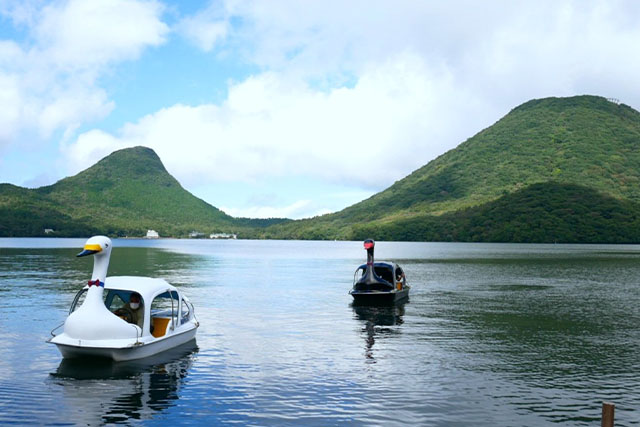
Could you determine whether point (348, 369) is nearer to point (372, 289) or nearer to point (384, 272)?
point (372, 289)

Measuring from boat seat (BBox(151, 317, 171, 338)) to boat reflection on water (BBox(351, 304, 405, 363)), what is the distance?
9.53 m

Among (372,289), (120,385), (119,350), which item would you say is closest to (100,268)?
(119,350)

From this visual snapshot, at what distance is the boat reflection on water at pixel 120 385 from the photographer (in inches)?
716

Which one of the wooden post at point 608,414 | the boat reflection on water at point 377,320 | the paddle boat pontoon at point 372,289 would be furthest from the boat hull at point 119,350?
the paddle boat pontoon at point 372,289

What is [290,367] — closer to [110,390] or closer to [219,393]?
[219,393]

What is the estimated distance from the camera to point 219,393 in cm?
2041

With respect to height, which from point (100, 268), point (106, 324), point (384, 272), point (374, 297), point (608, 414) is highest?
point (100, 268)

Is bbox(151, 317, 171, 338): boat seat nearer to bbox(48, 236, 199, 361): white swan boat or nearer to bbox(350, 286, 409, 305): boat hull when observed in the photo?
bbox(48, 236, 199, 361): white swan boat

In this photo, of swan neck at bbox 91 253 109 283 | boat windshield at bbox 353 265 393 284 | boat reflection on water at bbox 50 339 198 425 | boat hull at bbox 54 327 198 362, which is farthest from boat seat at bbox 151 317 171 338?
boat windshield at bbox 353 265 393 284

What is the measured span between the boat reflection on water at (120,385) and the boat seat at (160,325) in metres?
1.09

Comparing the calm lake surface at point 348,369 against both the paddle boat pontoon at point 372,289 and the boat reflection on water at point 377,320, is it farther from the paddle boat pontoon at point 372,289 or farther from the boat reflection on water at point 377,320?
the paddle boat pontoon at point 372,289

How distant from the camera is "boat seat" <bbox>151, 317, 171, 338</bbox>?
2752cm

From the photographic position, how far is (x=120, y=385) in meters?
21.2

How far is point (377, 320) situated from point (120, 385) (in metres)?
21.3
